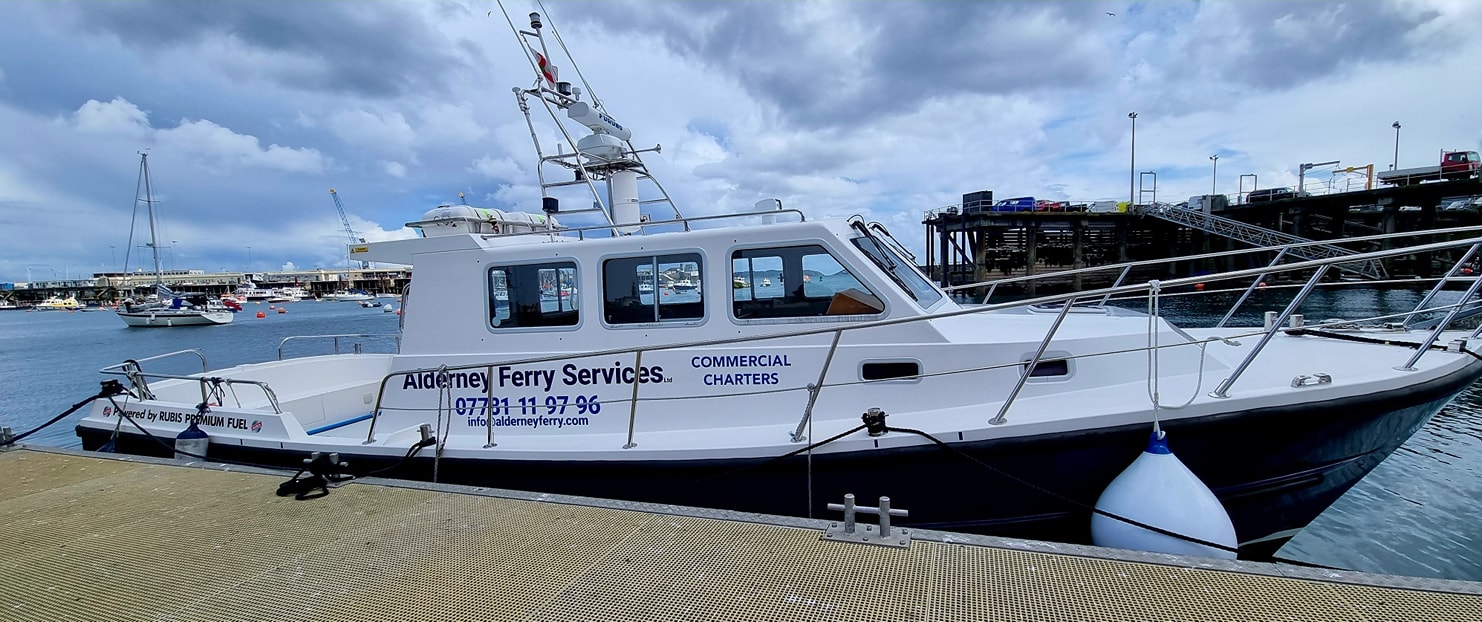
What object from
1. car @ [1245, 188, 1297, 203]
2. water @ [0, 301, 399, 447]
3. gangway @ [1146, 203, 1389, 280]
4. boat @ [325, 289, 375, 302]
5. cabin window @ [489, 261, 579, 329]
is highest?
car @ [1245, 188, 1297, 203]

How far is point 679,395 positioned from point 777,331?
0.75 m

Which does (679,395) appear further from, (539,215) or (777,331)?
(539,215)

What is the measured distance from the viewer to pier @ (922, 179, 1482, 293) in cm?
2673

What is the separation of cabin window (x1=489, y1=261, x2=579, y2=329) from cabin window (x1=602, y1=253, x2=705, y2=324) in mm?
280

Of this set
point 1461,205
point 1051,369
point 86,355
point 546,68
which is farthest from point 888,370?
point 1461,205

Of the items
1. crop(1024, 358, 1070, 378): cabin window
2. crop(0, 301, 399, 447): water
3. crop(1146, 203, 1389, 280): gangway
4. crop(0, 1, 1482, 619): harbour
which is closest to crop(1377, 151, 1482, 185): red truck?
crop(1146, 203, 1389, 280): gangway

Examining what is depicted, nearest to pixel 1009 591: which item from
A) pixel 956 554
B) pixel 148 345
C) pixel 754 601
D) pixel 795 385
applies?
pixel 956 554

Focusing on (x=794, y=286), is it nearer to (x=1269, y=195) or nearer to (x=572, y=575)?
(x=572, y=575)

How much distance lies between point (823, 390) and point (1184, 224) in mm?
33182

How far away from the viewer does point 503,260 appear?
13.9ft

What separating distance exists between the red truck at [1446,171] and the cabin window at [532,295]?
3839 centimetres

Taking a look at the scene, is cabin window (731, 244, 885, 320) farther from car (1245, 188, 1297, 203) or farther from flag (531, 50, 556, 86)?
car (1245, 188, 1297, 203)

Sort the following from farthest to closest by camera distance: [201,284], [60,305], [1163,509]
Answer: [201,284]
[60,305]
[1163,509]

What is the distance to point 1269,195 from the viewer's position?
31.8 m
